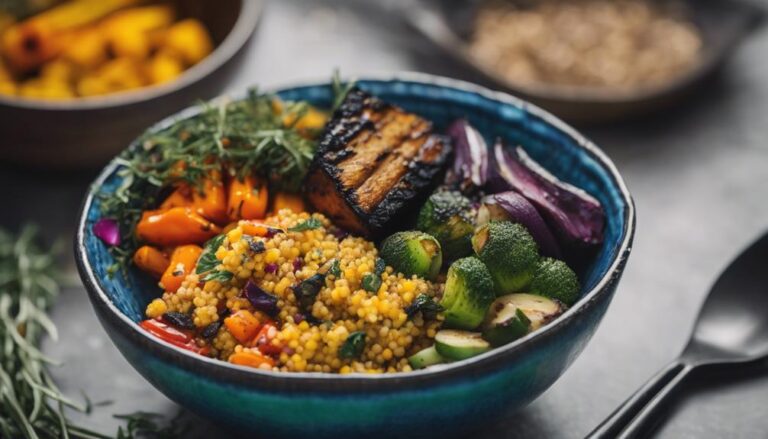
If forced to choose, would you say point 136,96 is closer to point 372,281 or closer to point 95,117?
point 95,117

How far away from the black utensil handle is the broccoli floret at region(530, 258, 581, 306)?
0.21m

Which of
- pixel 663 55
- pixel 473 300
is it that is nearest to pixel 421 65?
pixel 663 55

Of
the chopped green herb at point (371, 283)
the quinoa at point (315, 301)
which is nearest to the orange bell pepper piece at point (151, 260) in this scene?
the quinoa at point (315, 301)

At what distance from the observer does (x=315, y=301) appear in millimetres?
1421

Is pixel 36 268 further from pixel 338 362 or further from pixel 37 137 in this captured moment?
pixel 338 362

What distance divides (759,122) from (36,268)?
2.13 metres

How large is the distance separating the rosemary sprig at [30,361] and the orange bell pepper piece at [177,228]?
359 millimetres

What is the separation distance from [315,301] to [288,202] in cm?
33

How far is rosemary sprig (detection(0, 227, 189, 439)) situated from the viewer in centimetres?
168

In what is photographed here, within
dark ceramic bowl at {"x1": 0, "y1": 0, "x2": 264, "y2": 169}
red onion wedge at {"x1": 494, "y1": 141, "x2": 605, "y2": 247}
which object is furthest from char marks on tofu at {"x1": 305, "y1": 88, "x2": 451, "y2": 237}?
dark ceramic bowl at {"x1": 0, "y1": 0, "x2": 264, "y2": 169}

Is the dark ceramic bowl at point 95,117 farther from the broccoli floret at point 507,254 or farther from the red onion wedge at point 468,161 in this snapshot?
the broccoli floret at point 507,254

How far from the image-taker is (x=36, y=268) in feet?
6.80

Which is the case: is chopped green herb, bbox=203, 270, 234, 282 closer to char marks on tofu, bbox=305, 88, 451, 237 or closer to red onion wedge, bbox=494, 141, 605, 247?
char marks on tofu, bbox=305, 88, 451, 237

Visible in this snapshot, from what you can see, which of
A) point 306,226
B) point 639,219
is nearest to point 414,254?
point 306,226
